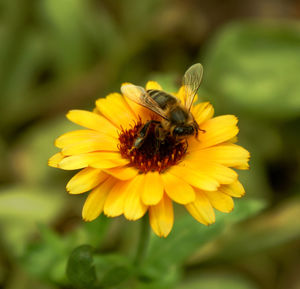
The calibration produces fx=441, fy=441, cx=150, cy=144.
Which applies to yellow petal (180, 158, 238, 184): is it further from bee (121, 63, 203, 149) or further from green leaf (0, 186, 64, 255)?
green leaf (0, 186, 64, 255)

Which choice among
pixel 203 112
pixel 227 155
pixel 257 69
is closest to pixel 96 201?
pixel 227 155

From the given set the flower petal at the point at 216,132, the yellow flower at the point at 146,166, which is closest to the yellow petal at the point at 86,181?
the yellow flower at the point at 146,166

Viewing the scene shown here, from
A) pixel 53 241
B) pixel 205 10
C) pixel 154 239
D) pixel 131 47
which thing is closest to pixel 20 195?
pixel 53 241

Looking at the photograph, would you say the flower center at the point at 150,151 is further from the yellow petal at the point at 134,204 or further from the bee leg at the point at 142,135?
the yellow petal at the point at 134,204

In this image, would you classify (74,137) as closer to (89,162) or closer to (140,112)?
(89,162)

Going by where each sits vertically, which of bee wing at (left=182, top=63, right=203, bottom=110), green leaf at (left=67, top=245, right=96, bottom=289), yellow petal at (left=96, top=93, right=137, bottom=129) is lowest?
green leaf at (left=67, top=245, right=96, bottom=289)

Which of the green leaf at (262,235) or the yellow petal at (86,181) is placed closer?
the yellow petal at (86,181)

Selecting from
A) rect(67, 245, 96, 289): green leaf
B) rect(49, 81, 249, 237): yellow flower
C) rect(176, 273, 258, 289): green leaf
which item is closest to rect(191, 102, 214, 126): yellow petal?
rect(49, 81, 249, 237): yellow flower
